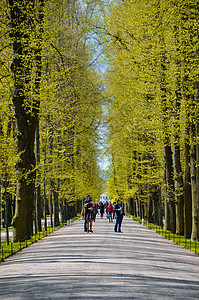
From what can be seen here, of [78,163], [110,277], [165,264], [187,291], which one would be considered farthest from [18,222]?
[78,163]

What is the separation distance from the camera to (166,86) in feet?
69.5

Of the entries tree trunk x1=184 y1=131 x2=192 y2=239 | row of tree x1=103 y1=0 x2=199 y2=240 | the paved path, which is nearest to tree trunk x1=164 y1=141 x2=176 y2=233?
row of tree x1=103 y1=0 x2=199 y2=240

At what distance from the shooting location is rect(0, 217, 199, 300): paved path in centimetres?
855

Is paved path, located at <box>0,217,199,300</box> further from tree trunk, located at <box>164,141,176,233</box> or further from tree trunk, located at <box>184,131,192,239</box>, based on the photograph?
tree trunk, located at <box>164,141,176,233</box>

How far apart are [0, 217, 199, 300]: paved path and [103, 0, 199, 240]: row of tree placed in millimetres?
4469

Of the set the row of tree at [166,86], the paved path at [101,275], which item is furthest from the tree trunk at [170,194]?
the paved path at [101,275]

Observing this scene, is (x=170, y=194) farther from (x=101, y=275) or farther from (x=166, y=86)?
(x=101, y=275)

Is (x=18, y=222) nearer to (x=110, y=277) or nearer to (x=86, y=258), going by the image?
(x=86, y=258)

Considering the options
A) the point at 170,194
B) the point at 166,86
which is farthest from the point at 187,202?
the point at 166,86

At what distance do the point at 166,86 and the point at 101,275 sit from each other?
1226 centimetres

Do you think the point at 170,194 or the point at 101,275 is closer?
the point at 101,275

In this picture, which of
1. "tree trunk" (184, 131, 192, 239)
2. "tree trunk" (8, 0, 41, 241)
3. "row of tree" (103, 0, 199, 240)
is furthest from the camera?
"tree trunk" (184, 131, 192, 239)

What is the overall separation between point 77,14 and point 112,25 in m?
4.42

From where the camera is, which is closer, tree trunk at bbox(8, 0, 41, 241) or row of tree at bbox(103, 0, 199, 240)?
row of tree at bbox(103, 0, 199, 240)
